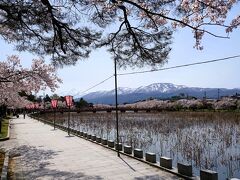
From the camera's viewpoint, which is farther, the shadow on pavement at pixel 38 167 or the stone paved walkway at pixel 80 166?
the shadow on pavement at pixel 38 167

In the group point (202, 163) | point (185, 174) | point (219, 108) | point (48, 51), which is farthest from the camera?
point (219, 108)

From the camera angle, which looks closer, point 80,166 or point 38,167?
point 80,166

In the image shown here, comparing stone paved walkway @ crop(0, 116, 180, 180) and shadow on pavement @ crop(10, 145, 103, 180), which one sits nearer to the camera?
stone paved walkway @ crop(0, 116, 180, 180)

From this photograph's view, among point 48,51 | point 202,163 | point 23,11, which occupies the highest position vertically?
point 23,11

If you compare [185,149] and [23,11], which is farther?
[185,149]

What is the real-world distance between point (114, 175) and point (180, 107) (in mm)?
76319

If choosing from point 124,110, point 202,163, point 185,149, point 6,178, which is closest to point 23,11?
point 6,178

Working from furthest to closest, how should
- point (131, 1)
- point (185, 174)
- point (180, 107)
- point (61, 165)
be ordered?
point (180, 107)
point (61, 165)
point (185, 174)
point (131, 1)

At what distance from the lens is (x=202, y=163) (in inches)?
598

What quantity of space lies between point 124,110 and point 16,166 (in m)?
83.9

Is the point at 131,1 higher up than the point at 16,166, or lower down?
higher up

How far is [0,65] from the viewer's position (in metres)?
20.2

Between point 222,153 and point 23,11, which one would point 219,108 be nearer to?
point 222,153

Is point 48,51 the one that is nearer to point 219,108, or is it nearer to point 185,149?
point 185,149
